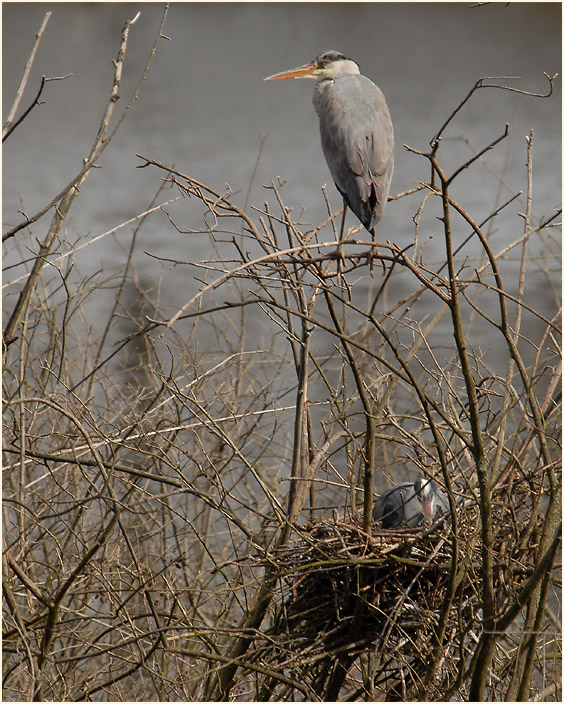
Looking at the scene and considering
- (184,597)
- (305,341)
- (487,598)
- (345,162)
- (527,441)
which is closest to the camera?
(487,598)

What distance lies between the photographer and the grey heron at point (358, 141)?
6.42ft

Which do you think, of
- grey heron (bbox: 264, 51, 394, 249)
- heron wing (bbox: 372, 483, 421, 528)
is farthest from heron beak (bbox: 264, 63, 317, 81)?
heron wing (bbox: 372, 483, 421, 528)

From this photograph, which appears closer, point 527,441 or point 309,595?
point 527,441

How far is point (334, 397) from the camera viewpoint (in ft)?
5.76

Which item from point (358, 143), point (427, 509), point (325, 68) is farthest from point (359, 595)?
point (325, 68)

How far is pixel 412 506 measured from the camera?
1.72 metres

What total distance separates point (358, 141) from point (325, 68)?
1.81 ft

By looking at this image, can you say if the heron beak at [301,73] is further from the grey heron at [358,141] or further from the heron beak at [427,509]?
the heron beak at [427,509]

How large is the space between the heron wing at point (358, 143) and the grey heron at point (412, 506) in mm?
644

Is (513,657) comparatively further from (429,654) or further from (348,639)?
(348,639)

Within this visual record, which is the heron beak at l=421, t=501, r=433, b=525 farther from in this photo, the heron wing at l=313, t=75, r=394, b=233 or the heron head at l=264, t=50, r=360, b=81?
the heron head at l=264, t=50, r=360, b=81

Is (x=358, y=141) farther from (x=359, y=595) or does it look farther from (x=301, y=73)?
(x=359, y=595)

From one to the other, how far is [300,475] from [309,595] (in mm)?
305

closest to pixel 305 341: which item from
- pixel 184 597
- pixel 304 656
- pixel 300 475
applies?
pixel 300 475
